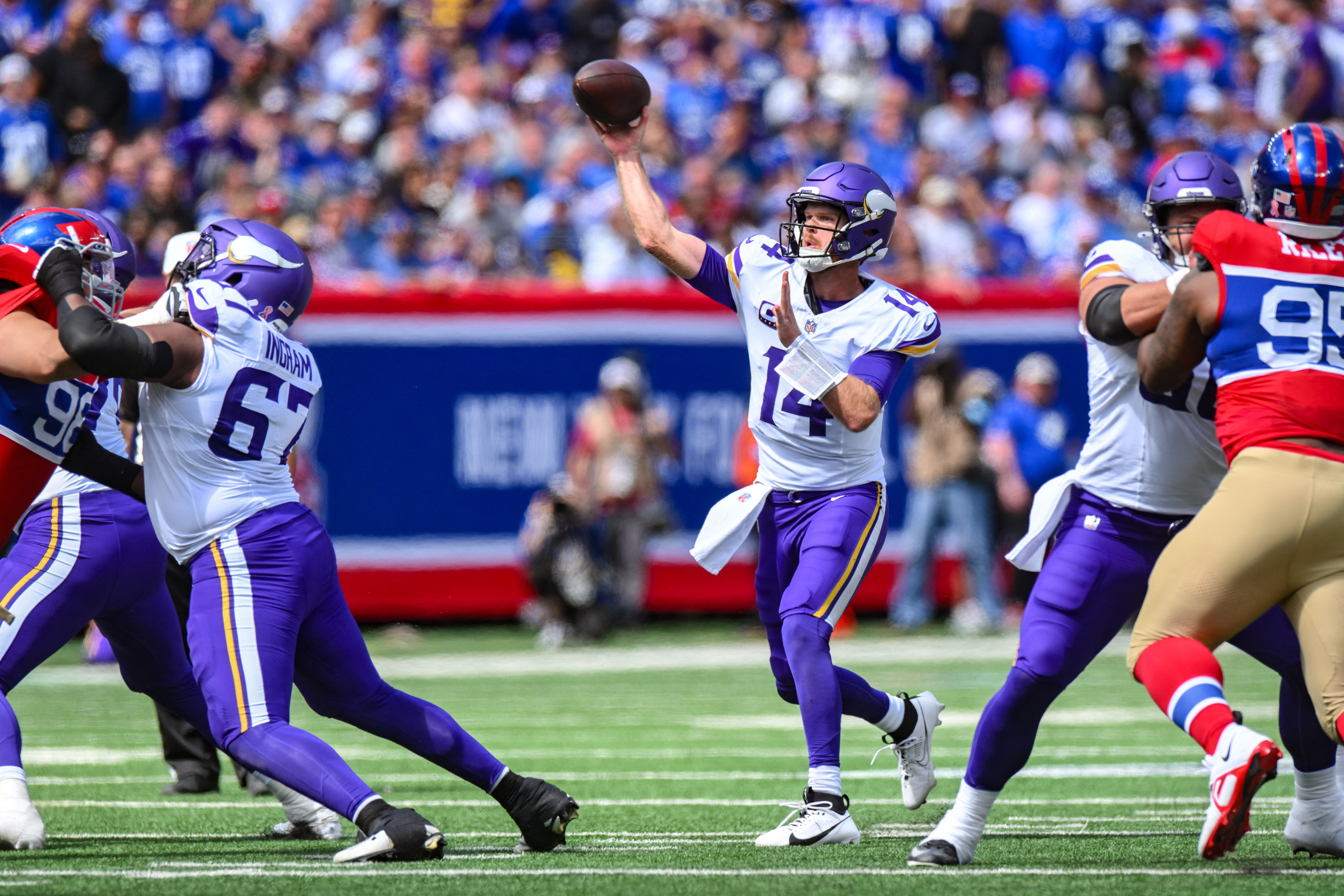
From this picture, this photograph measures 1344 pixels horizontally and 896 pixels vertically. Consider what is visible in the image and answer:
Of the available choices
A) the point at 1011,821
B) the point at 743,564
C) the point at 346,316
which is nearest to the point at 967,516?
the point at 743,564

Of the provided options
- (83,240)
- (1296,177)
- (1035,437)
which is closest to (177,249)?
(83,240)

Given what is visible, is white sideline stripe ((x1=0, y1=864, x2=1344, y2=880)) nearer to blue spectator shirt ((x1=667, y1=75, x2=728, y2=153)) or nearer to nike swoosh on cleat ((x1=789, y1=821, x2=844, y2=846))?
nike swoosh on cleat ((x1=789, y1=821, x2=844, y2=846))

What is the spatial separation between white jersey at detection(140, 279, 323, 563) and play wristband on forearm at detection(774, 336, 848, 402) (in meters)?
1.43

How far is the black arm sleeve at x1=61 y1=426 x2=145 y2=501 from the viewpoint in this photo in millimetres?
5555

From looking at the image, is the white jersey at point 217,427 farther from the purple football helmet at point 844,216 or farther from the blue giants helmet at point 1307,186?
the blue giants helmet at point 1307,186

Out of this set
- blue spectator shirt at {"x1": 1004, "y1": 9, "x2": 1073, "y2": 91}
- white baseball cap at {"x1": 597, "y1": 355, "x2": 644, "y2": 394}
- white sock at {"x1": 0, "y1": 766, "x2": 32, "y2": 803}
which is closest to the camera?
white sock at {"x1": 0, "y1": 766, "x2": 32, "y2": 803}

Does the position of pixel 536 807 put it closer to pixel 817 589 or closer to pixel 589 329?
pixel 817 589

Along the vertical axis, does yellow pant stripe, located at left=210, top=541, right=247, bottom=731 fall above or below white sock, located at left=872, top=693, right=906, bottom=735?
above

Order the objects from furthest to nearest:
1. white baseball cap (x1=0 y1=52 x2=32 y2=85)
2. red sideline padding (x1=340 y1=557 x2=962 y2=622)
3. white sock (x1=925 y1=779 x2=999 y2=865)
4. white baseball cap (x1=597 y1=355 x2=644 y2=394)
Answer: white baseball cap (x1=0 y1=52 x2=32 y2=85) < red sideline padding (x1=340 y1=557 x2=962 y2=622) < white baseball cap (x1=597 y1=355 x2=644 y2=394) < white sock (x1=925 y1=779 x2=999 y2=865)

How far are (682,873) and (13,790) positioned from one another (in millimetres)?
2029

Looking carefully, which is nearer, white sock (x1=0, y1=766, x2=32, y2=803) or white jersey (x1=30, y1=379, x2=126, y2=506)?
white sock (x1=0, y1=766, x2=32, y2=803)

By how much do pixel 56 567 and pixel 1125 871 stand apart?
10.7 feet

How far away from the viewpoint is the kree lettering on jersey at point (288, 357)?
4.93 meters

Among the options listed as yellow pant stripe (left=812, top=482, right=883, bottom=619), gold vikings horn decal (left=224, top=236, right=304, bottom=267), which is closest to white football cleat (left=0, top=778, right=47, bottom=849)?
gold vikings horn decal (left=224, top=236, right=304, bottom=267)
